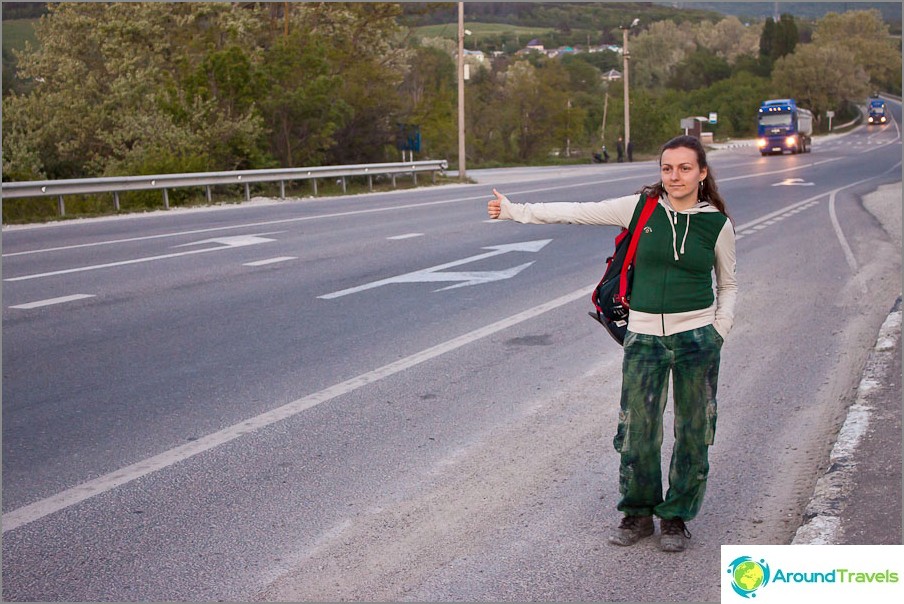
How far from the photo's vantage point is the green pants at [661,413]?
4500 millimetres

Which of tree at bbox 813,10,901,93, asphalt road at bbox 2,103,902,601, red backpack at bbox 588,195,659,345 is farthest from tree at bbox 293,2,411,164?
tree at bbox 813,10,901,93

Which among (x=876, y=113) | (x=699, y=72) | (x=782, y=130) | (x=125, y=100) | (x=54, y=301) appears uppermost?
(x=699, y=72)

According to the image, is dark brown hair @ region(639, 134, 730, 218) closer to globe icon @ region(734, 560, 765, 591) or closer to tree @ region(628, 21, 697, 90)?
globe icon @ region(734, 560, 765, 591)

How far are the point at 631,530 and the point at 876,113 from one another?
12924cm

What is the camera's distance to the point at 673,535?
180 inches

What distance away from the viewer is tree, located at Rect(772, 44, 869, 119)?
126 metres

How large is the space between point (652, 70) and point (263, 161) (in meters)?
141

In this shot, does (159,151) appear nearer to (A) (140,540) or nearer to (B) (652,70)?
(A) (140,540)

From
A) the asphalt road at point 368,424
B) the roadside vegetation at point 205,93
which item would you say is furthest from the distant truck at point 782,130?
the asphalt road at point 368,424

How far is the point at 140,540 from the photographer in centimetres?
468

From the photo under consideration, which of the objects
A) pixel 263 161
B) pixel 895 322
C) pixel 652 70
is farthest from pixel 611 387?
pixel 652 70

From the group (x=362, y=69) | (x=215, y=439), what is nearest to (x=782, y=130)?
(x=362, y=69)

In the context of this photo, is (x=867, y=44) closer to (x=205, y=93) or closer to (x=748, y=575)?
(x=205, y=93)

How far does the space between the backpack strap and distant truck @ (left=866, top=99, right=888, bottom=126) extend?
12826 cm
